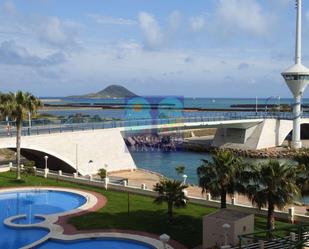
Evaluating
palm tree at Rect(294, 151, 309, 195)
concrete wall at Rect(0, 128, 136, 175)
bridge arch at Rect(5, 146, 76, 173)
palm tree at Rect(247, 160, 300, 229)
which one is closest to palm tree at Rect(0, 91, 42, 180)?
concrete wall at Rect(0, 128, 136, 175)

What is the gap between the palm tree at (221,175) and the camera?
27125 millimetres

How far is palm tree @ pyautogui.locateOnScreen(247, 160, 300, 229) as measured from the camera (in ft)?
82.1

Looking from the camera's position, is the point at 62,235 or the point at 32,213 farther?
the point at 32,213

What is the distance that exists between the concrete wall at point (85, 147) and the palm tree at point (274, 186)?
28.7 metres

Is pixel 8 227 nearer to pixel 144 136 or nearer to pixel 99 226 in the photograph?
pixel 99 226

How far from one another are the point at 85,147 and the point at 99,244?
95.7 feet

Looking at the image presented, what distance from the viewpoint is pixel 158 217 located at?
99.1 ft

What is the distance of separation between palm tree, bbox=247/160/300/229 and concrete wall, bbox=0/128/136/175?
28.7m

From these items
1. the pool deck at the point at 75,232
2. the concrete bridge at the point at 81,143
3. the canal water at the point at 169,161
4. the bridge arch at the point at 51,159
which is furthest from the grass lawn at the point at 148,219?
the canal water at the point at 169,161

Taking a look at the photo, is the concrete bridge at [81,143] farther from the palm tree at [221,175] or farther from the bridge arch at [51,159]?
the palm tree at [221,175]

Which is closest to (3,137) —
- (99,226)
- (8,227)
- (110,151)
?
(110,151)

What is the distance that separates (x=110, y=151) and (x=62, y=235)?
3024 centimetres

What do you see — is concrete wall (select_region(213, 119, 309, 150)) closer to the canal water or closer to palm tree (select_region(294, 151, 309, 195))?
the canal water

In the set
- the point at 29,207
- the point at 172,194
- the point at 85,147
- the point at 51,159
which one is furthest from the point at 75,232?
the point at 85,147
